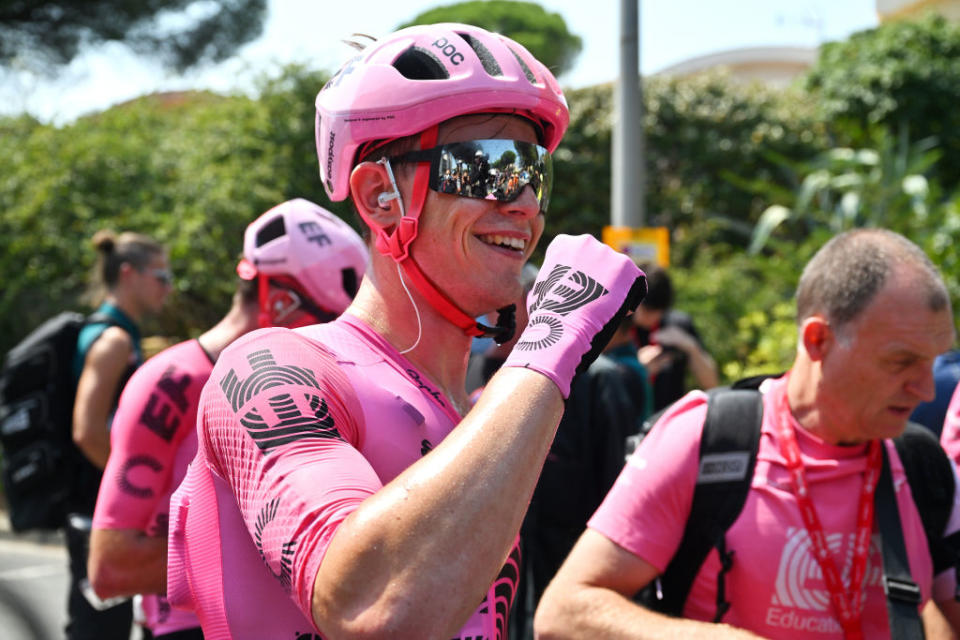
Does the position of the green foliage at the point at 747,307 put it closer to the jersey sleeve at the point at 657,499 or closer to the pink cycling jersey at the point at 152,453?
the jersey sleeve at the point at 657,499

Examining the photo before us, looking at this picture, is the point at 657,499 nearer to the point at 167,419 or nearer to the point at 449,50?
the point at 449,50

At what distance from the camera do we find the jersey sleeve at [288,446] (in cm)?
135

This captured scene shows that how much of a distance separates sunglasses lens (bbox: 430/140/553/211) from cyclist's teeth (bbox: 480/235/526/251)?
0.07m

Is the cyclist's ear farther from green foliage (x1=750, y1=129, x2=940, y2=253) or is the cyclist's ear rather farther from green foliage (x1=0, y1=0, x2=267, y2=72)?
green foliage (x1=0, y1=0, x2=267, y2=72)

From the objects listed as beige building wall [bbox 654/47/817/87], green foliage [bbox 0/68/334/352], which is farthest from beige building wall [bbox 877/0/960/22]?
green foliage [bbox 0/68/334/352]

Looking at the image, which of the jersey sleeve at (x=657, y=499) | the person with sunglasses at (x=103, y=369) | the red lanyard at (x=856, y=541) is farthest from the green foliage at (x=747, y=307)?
the jersey sleeve at (x=657, y=499)

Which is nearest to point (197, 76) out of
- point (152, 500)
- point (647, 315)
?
point (647, 315)

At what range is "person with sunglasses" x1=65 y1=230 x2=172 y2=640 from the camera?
4160 millimetres

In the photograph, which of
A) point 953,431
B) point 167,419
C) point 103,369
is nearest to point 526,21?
point 103,369

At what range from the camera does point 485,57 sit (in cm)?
177

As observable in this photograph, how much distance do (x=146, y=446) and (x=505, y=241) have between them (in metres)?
1.67

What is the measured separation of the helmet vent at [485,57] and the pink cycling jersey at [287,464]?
0.52 metres

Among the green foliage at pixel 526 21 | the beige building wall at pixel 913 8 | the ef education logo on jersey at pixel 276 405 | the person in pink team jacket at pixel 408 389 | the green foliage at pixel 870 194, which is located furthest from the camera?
the green foliage at pixel 526 21

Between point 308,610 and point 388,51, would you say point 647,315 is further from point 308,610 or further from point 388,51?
point 308,610
